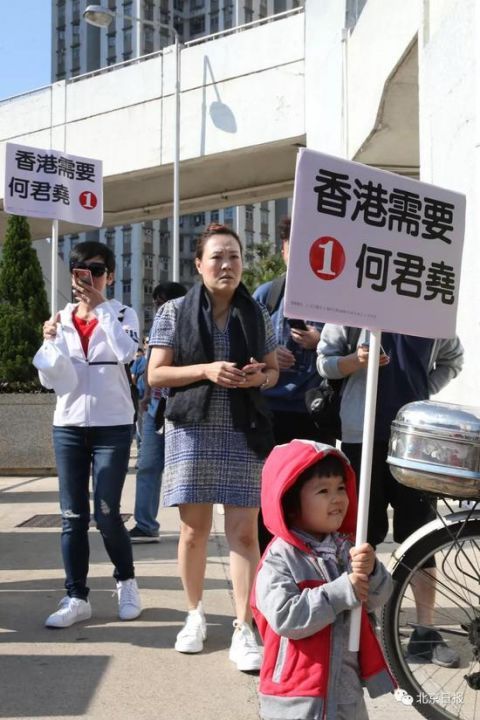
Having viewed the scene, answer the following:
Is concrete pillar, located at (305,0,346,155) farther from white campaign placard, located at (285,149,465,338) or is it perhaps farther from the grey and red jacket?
the grey and red jacket

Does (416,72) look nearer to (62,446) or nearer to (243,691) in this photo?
(62,446)

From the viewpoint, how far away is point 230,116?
20.4m

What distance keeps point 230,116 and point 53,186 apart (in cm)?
1413

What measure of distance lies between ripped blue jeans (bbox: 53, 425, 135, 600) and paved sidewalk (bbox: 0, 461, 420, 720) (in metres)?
0.34

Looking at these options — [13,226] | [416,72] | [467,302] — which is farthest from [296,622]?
[13,226]

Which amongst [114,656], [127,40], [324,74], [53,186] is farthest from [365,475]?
[127,40]

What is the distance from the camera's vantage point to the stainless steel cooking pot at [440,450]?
3.11 m

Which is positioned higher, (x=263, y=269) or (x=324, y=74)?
(x=324, y=74)

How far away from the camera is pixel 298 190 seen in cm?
301

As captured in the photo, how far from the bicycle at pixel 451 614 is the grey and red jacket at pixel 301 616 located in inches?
21.9

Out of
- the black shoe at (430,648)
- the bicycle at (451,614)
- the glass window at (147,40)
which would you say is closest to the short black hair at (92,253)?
the bicycle at (451,614)

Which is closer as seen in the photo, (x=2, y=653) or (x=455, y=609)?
(x=455, y=609)

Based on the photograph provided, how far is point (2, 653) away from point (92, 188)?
3796 mm

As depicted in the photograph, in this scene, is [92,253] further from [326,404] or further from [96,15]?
[96,15]
